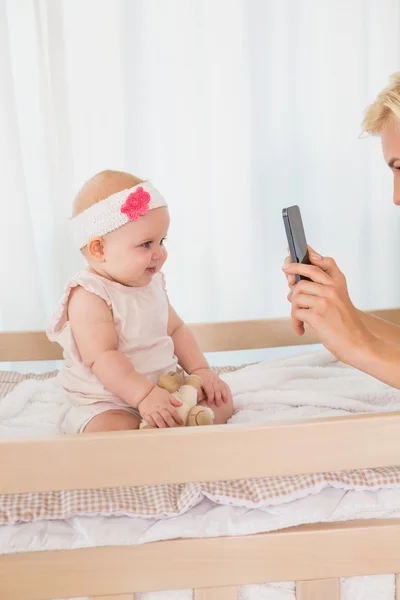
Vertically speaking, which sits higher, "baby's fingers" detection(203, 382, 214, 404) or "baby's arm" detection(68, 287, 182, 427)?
"baby's arm" detection(68, 287, 182, 427)

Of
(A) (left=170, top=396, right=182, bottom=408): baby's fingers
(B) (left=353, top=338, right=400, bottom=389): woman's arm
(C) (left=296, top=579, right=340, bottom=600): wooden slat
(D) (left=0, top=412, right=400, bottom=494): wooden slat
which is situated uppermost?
(B) (left=353, top=338, right=400, bottom=389): woman's arm

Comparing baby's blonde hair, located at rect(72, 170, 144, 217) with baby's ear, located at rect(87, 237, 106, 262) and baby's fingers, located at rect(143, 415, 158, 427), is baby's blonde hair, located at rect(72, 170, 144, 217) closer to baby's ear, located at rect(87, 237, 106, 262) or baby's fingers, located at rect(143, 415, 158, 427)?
baby's ear, located at rect(87, 237, 106, 262)

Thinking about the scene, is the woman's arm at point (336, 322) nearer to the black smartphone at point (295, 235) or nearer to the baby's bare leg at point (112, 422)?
the black smartphone at point (295, 235)

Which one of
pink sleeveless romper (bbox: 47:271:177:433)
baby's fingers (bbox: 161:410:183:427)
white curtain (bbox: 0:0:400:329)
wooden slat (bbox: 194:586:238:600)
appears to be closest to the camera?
wooden slat (bbox: 194:586:238:600)

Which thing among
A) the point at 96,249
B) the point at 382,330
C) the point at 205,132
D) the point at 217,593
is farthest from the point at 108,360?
the point at 205,132

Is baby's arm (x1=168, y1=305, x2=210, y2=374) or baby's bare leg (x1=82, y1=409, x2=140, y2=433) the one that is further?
baby's arm (x1=168, y1=305, x2=210, y2=374)

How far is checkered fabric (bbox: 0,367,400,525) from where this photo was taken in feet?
3.54

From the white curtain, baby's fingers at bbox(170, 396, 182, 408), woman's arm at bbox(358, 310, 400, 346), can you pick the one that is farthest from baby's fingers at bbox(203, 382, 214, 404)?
the white curtain

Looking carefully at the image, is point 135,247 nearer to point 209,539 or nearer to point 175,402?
point 175,402

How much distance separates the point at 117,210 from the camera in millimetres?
1347

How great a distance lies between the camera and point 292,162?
2221mm

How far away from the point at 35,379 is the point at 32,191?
619mm

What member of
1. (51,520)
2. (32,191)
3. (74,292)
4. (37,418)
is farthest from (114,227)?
(32,191)

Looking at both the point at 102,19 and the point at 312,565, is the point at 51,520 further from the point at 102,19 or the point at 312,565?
the point at 102,19
